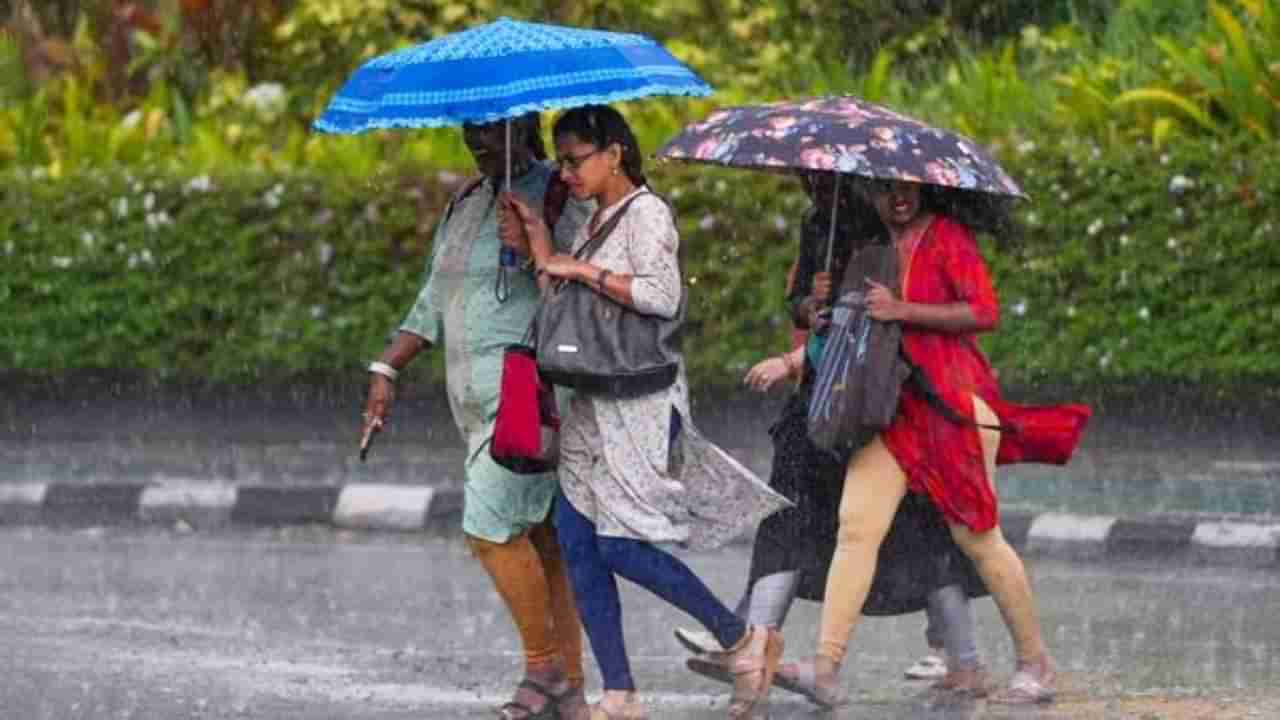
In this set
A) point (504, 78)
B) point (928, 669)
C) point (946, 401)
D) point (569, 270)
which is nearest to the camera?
point (504, 78)

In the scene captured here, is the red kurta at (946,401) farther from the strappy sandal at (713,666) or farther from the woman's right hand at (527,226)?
the woman's right hand at (527,226)

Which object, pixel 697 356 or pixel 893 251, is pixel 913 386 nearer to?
pixel 893 251

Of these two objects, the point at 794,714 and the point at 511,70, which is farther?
the point at 794,714

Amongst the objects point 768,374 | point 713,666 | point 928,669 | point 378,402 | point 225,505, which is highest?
point 768,374

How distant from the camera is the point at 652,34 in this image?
19.4 metres

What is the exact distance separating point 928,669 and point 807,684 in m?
0.77

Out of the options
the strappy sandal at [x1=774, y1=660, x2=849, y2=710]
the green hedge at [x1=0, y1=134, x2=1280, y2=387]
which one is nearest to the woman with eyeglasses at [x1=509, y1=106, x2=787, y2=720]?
the strappy sandal at [x1=774, y1=660, x2=849, y2=710]

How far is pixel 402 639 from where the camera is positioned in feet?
35.8

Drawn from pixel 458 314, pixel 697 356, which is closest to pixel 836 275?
pixel 458 314

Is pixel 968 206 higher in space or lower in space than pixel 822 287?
higher

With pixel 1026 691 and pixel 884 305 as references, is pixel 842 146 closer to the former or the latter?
pixel 884 305

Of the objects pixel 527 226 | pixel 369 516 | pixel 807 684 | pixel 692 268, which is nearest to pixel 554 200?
pixel 527 226

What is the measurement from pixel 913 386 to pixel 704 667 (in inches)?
38.2

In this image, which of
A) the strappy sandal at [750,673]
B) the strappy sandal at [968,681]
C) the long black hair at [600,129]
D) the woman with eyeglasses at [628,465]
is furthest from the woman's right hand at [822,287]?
the strappy sandal at [968,681]
